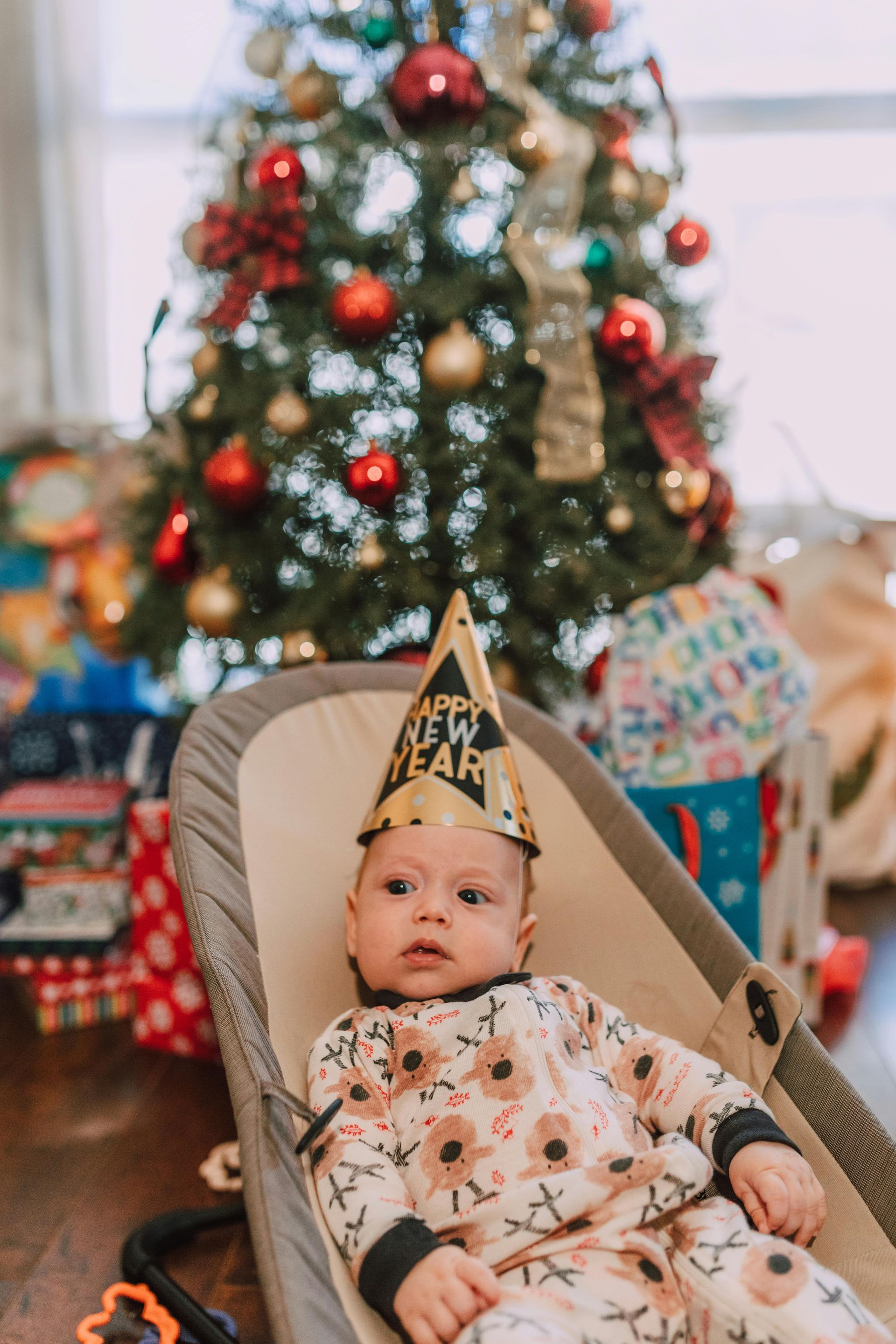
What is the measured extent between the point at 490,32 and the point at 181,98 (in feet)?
3.62

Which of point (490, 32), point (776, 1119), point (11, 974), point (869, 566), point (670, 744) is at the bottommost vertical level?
point (11, 974)

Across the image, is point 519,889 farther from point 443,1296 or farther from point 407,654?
point 407,654

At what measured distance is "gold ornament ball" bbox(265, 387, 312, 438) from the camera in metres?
Result: 1.75

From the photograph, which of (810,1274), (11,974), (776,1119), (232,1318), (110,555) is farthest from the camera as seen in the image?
(110,555)

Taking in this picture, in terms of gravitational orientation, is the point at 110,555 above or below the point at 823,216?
below

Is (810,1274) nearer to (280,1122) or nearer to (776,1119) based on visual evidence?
(776,1119)

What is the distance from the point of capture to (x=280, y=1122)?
2.79ft

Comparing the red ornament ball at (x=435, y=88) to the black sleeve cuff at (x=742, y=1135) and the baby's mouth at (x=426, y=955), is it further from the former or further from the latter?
the black sleeve cuff at (x=742, y=1135)

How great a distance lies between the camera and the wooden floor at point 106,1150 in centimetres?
121

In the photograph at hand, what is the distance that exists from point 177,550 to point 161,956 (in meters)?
0.71

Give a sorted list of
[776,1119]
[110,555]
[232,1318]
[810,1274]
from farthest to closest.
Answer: [110,555], [232,1318], [776,1119], [810,1274]

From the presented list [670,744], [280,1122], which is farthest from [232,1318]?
[670,744]

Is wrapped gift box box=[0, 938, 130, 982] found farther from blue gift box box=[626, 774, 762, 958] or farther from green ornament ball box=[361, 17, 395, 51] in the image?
green ornament ball box=[361, 17, 395, 51]

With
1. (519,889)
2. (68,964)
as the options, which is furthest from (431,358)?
(68,964)
